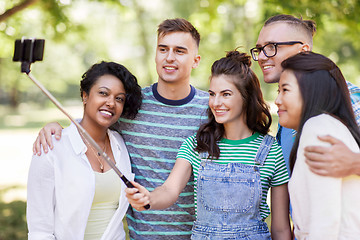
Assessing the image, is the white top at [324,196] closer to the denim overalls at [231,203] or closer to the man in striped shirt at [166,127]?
the denim overalls at [231,203]

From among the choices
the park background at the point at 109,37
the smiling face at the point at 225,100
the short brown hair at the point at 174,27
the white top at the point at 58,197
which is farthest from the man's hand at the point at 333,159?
the park background at the point at 109,37

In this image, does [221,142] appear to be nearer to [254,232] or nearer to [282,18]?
[254,232]

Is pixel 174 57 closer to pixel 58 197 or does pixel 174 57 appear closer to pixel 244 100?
pixel 244 100

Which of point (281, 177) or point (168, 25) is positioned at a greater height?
point (168, 25)

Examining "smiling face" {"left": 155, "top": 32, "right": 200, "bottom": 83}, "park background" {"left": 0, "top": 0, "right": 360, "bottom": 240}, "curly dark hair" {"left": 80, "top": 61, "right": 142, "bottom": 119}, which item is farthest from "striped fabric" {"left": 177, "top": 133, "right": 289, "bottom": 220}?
"park background" {"left": 0, "top": 0, "right": 360, "bottom": 240}

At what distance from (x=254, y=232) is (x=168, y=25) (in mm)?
1803

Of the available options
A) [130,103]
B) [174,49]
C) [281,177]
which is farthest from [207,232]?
[174,49]

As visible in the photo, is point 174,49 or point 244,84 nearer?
point 244,84

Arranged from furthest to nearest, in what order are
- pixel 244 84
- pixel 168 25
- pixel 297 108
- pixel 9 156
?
pixel 9 156 → pixel 168 25 → pixel 244 84 → pixel 297 108

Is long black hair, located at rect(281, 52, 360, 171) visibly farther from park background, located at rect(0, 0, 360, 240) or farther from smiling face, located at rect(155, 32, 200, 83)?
park background, located at rect(0, 0, 360, 240)

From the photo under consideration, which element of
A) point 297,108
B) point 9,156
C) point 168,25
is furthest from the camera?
point 9,156

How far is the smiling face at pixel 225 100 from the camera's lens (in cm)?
274

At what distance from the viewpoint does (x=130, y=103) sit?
326 centimetres

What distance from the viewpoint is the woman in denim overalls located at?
8.44 feet
